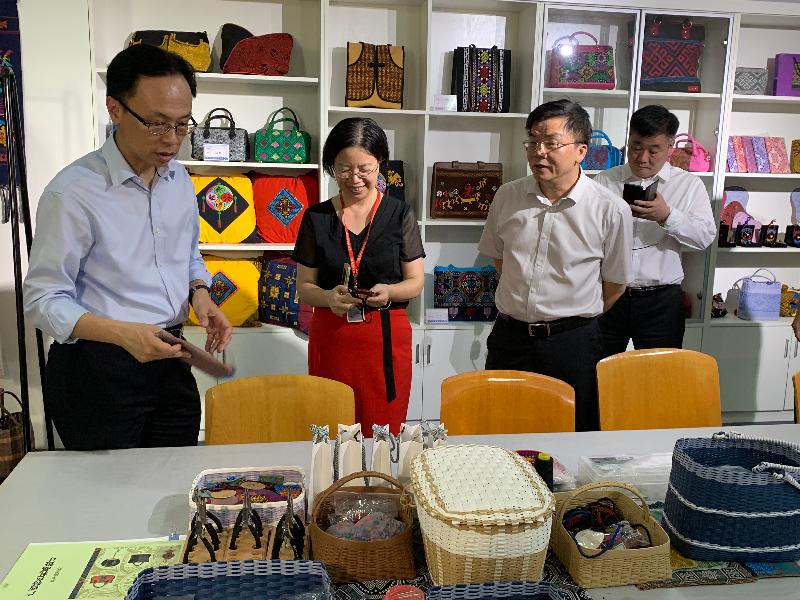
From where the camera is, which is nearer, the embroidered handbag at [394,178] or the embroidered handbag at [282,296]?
the embroidered handbag at [282,296]

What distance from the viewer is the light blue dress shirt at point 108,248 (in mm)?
1633

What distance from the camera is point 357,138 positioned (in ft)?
7.40

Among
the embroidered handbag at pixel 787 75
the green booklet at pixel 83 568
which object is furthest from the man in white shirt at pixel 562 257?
the embroidered handbag at pixel 787 75

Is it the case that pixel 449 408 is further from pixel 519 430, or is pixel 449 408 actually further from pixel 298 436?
pixel 298 436

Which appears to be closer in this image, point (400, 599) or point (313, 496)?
point (400, 599)

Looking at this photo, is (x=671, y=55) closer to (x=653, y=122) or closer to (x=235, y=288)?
(x=653, y=122)

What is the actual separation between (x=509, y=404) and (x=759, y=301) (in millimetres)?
2726

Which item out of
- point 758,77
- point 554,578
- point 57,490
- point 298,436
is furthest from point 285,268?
point 758,77

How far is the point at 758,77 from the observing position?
4.06 meters

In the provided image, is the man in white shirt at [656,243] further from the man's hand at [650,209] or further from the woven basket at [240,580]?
the woven basket at [240,580]

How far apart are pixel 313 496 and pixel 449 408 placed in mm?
750

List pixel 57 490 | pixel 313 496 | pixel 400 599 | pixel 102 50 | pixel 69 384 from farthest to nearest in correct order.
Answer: pixel 102 50
pixel 69 384
pixel 57 490
pixel 313 496
pixel 400 599

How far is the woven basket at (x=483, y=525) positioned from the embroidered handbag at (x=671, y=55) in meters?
3.27

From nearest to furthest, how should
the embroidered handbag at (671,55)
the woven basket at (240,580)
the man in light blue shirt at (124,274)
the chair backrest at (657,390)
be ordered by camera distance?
1. the woven basket at (240,580)
2. the man in light blue shirt at (124,274)
3. the chair backrest at (657,390)
4. the embroidered handbag at (671,55)
